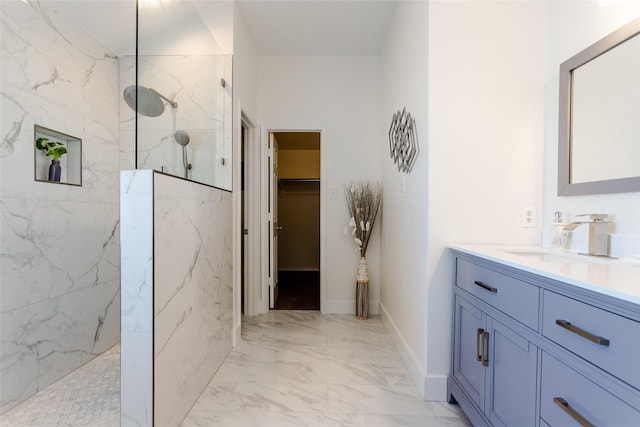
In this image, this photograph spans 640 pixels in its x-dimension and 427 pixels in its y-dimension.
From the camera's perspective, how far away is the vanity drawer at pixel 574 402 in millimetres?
753

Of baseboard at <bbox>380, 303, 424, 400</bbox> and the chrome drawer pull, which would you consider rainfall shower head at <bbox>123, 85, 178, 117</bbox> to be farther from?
baseboard at <bbox>380, 303, 424, 400</bbox>

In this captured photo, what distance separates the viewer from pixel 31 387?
177 cm

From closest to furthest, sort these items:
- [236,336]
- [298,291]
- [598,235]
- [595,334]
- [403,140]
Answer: [595,334]
[598,235]
[403,140]
[236,336]
[298,291]

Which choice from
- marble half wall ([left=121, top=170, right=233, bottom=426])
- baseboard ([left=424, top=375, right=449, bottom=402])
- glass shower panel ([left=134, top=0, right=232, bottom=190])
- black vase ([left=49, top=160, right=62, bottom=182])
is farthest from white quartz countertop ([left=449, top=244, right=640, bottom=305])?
black vase ([left=49, top=160, right=62, bottom=182])

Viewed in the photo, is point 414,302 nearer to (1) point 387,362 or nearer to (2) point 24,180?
(1) point 387,362

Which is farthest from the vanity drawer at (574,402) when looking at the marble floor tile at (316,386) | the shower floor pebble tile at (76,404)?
the shower floor pebble tile at (76,404)

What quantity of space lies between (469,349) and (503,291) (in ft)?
1.51

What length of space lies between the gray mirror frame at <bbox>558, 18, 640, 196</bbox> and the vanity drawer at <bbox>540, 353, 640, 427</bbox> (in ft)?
Answer: 2.79

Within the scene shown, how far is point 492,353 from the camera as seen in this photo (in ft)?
4.43

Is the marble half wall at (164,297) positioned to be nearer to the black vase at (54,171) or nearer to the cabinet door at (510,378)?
the black vase at (54,171)

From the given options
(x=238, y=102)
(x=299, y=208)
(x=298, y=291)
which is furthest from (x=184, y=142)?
(x=299, y=208)

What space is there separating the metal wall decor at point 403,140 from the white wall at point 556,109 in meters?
0.75

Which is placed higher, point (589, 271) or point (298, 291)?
point (589, 271)

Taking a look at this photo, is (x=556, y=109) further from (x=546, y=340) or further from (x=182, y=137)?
(x=182, y=137)
